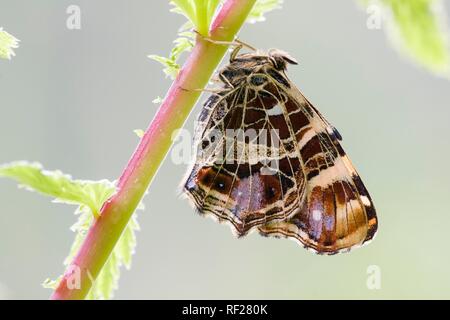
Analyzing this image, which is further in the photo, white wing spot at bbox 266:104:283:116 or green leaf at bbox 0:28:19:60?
white wing spot at bbox 266:104:283:116

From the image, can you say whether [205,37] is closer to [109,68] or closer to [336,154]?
[336,154]

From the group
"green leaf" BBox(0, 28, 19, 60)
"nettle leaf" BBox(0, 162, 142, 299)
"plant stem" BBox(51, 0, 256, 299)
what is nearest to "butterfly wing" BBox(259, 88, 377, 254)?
"nettle leaf" BBox(0, 162, 142, 299)

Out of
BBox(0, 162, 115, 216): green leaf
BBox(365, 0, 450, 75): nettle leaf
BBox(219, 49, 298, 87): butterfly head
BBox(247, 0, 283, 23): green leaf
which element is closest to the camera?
BBox(365, 0, 450, 75): nettle leaf

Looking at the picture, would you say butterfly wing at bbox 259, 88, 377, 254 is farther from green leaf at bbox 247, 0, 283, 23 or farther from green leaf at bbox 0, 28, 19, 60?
green leaf at bbox 0, 28, 19, 60

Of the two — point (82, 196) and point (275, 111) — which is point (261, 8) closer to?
point (82, 196)
